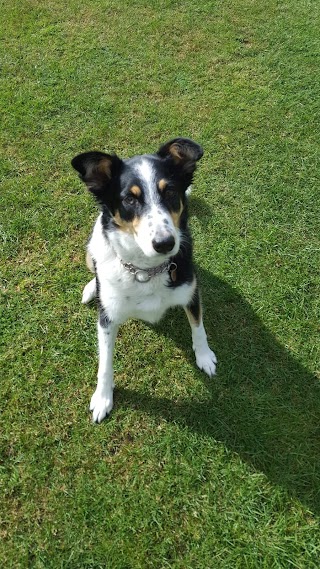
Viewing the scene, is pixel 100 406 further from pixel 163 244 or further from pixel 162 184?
pixel 162 184

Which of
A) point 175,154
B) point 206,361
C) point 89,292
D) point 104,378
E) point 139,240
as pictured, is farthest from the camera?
point 89,292

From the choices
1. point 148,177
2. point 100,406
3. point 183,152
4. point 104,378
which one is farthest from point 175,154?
point 100,406

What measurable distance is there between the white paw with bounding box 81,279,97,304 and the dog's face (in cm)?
104

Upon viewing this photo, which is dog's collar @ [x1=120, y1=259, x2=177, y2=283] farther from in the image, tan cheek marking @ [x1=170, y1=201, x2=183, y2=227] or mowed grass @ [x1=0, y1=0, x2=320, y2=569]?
mowed grass @ [x1=0, y1=0, x2=320, y2=569]

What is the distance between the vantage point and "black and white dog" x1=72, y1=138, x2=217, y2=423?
98.0 inches

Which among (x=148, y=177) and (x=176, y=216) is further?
(x=176, y=216)

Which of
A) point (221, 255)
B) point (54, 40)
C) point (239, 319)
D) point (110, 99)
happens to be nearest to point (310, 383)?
point (239, 319)

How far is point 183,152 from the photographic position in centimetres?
268

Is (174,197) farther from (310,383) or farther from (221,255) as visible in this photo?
(310,383)

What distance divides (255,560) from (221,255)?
90.1 inches

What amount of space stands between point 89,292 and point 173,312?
0.71 m

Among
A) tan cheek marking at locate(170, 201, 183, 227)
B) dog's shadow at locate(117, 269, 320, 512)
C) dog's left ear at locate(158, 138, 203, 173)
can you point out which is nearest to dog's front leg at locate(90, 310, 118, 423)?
dog's shadow at locate(117, 269, 320, 512)

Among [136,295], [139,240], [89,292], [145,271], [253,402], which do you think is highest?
[139,240]

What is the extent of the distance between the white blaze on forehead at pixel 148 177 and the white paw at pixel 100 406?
151 cm
